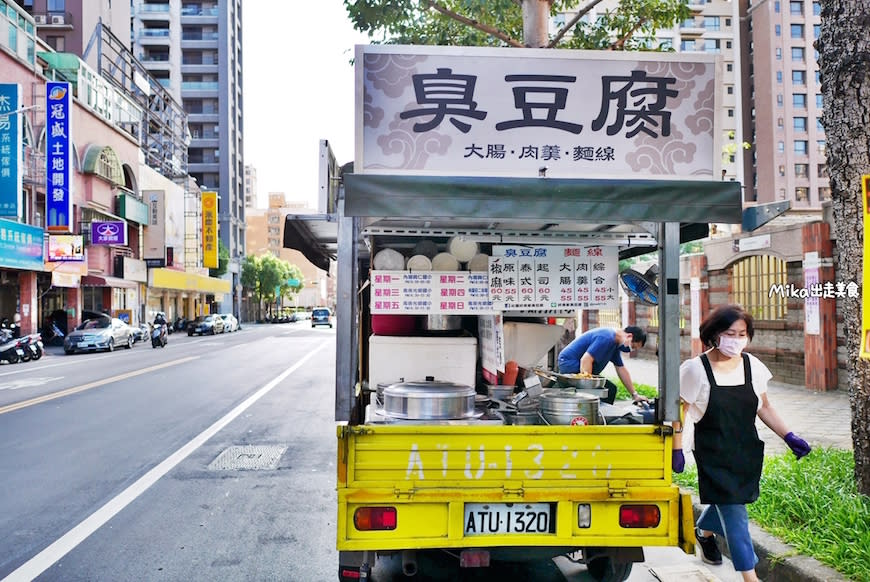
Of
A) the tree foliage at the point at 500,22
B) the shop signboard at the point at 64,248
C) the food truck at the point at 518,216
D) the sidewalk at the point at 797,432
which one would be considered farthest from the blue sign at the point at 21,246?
the food truck at the point at 518,216

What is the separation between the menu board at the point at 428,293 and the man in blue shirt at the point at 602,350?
2626 mm

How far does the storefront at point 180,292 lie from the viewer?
43875mm

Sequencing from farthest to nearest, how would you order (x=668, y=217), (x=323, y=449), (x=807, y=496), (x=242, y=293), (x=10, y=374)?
1. (x=242, y=293)
2. (x=10, y=374)
3. (x=323, y=449)
4. (x=807, y=496)
5. (x=668, y=217)

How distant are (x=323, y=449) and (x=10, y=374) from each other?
525 inches

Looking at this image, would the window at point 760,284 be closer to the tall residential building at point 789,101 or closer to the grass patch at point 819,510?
the grass patch at point 819,510

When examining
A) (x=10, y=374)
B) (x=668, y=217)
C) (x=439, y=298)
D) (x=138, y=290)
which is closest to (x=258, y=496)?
(x=439, y=298)

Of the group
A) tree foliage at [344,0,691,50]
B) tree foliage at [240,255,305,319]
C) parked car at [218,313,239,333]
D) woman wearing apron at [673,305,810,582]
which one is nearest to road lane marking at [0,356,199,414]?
tree foliage at [344,0,691,50]

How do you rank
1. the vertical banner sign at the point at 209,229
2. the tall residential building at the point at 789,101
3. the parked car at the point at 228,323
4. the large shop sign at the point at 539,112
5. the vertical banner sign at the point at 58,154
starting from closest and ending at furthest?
the large shop sign at the point at 539,112 < the vertical banner sign at the point at 58,154 < the parked car at the point at 228,323 < the vertical banner sign at the point at 209,229 < the tall residential building at the point at 789,101

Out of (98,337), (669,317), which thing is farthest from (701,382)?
(98,337)

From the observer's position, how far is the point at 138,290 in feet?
134

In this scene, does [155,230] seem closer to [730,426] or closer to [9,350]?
[9,350]

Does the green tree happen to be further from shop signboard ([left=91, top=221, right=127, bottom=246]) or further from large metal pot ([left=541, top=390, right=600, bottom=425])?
large metal pot ([left=541, top=390, right=600, bottom=425])

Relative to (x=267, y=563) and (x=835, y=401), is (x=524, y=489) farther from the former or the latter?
(x=835, y=401)

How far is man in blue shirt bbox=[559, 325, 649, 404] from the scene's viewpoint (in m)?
A: 6.52
